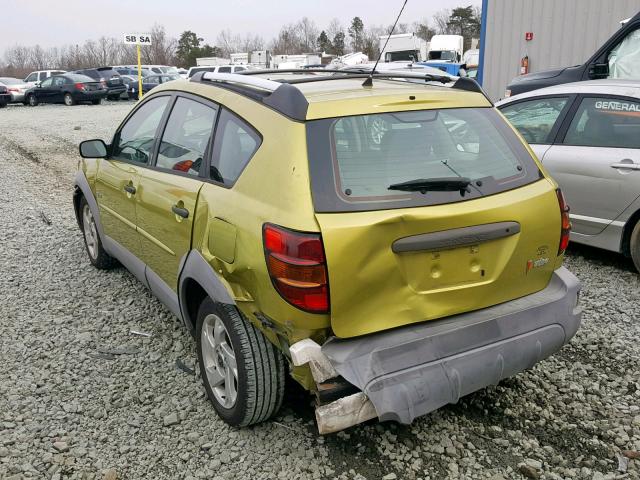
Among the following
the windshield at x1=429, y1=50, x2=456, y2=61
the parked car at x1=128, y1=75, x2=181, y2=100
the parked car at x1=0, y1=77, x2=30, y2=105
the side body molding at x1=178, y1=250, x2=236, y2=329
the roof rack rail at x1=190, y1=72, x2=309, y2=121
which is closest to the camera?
the roof rack rail at x1=190, y1=72, x2=309, y2=121

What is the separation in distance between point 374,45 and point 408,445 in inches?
2712

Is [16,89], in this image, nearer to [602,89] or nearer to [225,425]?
[602,89]

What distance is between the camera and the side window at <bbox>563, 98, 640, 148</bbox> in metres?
4.95

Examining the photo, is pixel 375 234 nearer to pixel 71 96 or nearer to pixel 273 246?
pixel 273 246

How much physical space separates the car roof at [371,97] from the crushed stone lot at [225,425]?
1.55m

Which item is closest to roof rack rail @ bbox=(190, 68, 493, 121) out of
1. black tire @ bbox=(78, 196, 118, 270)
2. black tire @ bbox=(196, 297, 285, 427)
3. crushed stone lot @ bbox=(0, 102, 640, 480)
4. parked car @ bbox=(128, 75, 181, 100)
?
black tire @ bbox=(196, 297, 285, 427)

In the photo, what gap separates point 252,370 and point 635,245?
3622mm

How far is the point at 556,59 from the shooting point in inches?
500

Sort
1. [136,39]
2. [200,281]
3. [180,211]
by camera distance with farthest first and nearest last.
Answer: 1. [136,39]
2. [180,211]
3. [200,281]

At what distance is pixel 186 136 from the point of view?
3.54m

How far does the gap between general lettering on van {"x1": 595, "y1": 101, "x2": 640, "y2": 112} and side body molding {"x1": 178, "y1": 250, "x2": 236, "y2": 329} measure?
152 inches

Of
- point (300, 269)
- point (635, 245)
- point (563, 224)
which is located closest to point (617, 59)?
point (635, 245)

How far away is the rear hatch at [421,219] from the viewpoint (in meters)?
2.46

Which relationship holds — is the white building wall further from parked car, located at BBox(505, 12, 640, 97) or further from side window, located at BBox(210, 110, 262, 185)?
side window, located at BBox(210, 110, 262, 185)
